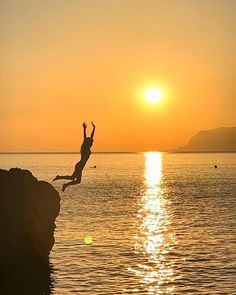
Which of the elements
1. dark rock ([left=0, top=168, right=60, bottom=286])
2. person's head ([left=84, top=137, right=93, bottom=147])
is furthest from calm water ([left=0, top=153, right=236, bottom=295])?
person's head ([left=84, top=137, right=93, bottom=147])

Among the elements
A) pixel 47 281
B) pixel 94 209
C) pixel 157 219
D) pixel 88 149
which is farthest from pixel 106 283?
pixel 94 209

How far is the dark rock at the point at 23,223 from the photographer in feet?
116

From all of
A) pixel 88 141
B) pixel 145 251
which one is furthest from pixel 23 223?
pixel 145 251

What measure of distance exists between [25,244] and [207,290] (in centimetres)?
1389

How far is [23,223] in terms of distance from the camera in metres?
36.3

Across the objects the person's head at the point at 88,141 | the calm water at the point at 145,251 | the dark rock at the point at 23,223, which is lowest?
the calm water at the point at 145,251

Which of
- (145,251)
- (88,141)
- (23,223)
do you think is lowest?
(145,251)

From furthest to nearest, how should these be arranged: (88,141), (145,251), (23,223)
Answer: (145,251), (23,223), (88,141)

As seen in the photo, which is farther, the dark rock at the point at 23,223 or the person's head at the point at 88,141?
the dark rock at the point at 23,223

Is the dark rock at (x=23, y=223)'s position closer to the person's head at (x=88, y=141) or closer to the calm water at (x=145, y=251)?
the calm water at (x=145, y=251)

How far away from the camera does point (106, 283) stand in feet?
116

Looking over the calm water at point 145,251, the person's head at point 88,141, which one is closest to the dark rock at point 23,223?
the calm water at point 145,251

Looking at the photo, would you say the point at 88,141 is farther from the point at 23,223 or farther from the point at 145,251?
the point at 145,251

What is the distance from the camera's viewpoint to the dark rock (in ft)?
116
